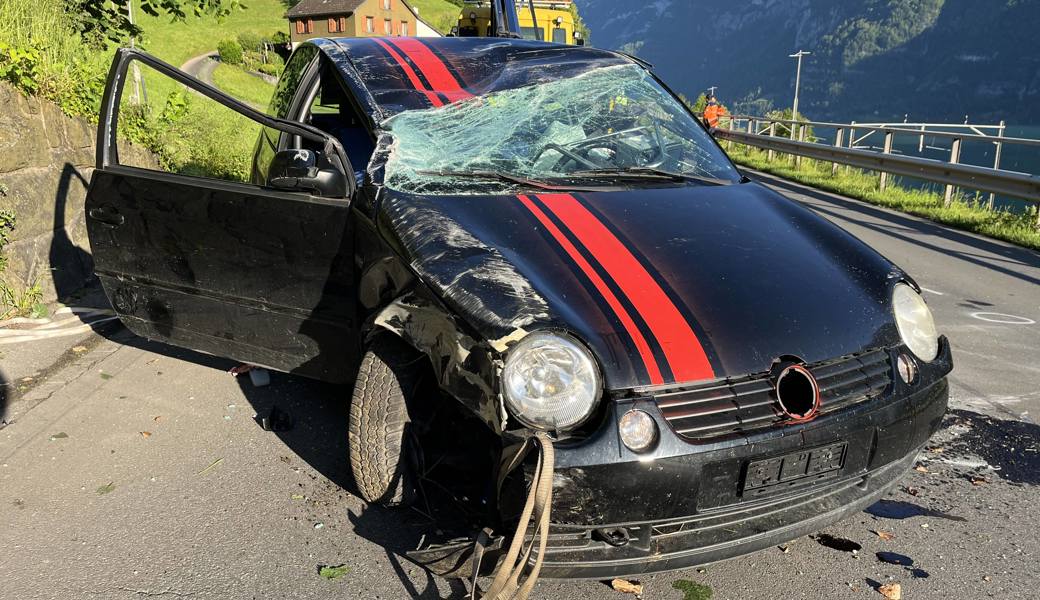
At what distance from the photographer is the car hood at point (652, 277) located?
240 cm

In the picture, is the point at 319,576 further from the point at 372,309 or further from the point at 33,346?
the point at 33,346

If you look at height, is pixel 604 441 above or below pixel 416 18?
below

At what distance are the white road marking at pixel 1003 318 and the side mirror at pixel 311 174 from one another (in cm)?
479

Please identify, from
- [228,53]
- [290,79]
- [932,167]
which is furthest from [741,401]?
[228,53]

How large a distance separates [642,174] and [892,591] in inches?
73.4

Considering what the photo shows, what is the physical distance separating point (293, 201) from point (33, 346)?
267 cm

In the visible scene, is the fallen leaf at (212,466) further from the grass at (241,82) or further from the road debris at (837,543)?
the grass at (241,82)

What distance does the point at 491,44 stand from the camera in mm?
4262

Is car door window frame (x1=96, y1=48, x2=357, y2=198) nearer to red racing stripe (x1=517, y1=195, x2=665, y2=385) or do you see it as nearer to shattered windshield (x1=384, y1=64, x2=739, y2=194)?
shattered windshield (x1=384, y1=64, x2=739, y2=194)

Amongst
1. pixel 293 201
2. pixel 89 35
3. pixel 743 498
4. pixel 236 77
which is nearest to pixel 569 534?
pixel 743 498

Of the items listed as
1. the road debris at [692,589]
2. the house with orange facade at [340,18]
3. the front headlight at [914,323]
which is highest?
the house with orange facade at [340,18]

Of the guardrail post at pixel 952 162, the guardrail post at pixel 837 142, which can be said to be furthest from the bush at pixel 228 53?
the guardrail post at pixel 952 162

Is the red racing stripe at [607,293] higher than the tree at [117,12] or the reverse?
the reverse

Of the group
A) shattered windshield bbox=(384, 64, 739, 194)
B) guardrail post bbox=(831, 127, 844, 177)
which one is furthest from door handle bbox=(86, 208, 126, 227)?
guardrail post bbox=(831, 127, 844, 177)
